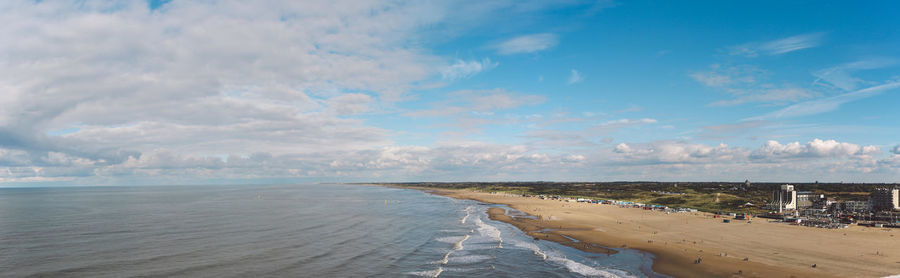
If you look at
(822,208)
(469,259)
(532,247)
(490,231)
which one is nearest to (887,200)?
(822,208)

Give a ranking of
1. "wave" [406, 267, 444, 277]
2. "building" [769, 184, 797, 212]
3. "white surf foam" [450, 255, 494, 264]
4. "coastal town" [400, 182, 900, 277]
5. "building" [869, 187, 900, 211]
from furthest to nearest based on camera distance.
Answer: "building" [769, 184, 797, 212], "building" [869, 187, 900, 211], "white surf foam" [450, 255, 494, 264], "coastal town" [400, 182, 900, 277], "wave" [406, 267, 444, 277]

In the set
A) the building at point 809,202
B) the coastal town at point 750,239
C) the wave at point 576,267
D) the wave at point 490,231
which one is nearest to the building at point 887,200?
the coastal town at point 750,239

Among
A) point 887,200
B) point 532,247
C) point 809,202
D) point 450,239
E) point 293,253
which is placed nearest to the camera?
point 293,253

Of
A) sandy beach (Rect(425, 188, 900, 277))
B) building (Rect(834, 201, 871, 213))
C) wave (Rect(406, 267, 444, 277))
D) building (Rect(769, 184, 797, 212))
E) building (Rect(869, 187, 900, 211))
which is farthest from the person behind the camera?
building (Rect(769, 184, 797, 212))

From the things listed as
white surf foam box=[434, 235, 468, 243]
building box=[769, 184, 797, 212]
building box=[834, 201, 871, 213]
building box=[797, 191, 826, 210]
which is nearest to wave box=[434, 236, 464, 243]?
white surf foam box=[434, 235, 468, 243]

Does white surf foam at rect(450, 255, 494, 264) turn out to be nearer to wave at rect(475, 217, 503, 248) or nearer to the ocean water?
the ocean water

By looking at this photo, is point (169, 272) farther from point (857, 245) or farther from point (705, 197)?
point (705, 197)

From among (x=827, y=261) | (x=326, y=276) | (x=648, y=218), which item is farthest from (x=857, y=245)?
(x=326, y=276)

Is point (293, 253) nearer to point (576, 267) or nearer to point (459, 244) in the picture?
point (459, 244)
